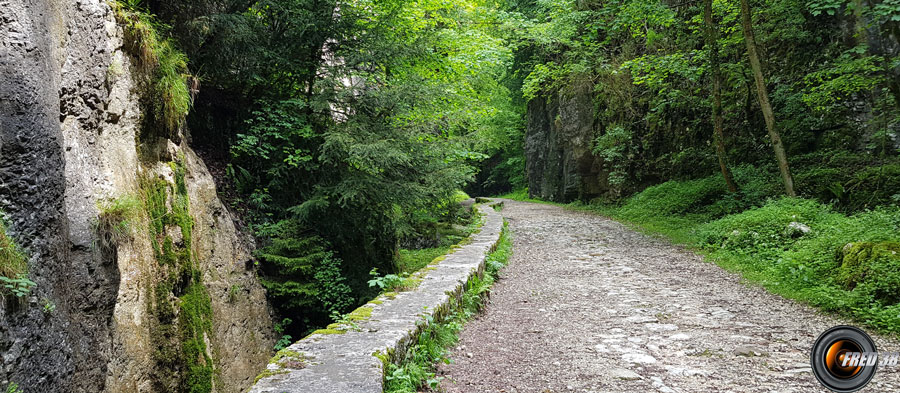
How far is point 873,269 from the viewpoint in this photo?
448cm

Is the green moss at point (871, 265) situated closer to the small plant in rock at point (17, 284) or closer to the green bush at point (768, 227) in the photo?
the green bush at point (768, 227)

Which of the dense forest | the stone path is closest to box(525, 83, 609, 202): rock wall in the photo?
the dense forest

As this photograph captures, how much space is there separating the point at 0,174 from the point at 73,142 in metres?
1.44

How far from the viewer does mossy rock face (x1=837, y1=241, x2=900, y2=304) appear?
422 centimetres

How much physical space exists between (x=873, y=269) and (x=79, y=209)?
8.07 metres

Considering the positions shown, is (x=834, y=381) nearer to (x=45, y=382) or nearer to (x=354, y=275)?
(x=45, y=382)

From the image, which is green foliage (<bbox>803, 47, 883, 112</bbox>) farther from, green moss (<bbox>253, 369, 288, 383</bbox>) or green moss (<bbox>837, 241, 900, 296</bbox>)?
green moss (<bbox>253, 369, 288, 383</bbox>)

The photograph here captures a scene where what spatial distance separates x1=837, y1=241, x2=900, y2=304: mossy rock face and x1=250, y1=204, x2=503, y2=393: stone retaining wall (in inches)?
161

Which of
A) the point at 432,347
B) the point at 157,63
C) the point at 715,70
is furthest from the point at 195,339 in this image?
the point at 715,70

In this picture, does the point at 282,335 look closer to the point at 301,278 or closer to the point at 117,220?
the point at 301,278

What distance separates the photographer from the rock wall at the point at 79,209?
352 cm

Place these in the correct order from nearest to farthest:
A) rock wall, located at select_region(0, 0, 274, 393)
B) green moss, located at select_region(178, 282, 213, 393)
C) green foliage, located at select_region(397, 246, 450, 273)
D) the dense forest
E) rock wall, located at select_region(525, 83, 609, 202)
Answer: rock wall, located at select_region(0, 0, 274, 393), green moss, located at select_region(178, 282, 213, 393), the dense forest, green foliage, located at select_region(397, 246, 450, 273), rock wall, located at select_region(525, 83, 609, 202)

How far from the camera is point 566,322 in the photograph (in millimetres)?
4824

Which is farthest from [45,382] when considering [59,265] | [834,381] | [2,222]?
[834,381]
